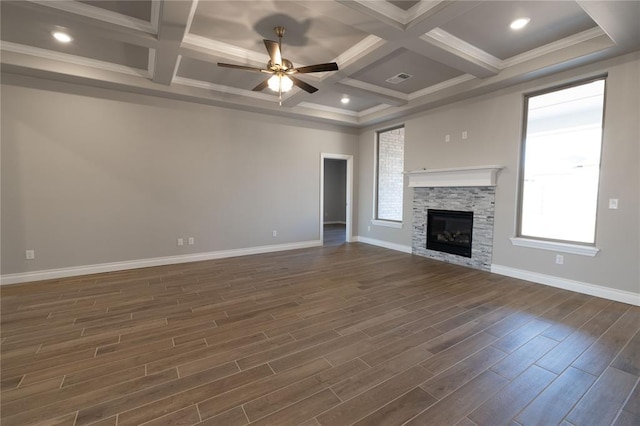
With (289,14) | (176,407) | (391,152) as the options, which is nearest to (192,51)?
(289,14)

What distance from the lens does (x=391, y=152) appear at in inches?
266

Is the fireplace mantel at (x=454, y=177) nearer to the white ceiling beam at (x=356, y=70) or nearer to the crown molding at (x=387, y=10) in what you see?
the white ceiling beam at (x=356, y=70)

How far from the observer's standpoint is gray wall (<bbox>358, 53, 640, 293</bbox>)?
3309 mm

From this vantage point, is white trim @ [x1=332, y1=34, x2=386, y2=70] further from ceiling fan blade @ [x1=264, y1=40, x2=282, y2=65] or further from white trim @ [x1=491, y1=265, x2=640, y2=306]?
white trim @ [x1=491, y1=265, x2=640, y2=306]

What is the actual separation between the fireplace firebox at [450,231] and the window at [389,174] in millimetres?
942

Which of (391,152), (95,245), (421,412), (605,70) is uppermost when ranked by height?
(605,70)

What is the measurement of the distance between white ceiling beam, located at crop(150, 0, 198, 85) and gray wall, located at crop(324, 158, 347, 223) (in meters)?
7.44

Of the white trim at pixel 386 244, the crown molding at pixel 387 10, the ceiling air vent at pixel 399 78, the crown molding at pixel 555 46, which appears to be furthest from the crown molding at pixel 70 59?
the white trim at pixel 386 244

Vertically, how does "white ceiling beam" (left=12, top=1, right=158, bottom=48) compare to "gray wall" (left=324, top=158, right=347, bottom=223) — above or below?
above

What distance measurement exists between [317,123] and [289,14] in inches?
140

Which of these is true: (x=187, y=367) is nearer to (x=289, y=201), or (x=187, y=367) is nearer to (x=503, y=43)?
(x=289, y=201)

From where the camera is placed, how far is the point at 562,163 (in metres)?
3.96

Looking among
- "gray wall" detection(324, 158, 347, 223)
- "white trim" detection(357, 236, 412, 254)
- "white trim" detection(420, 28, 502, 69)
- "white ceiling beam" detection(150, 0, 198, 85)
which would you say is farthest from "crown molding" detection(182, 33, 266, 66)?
"gray wall" detection(324, 158, 347, 223)

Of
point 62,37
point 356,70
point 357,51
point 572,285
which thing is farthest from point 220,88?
point 572,285
